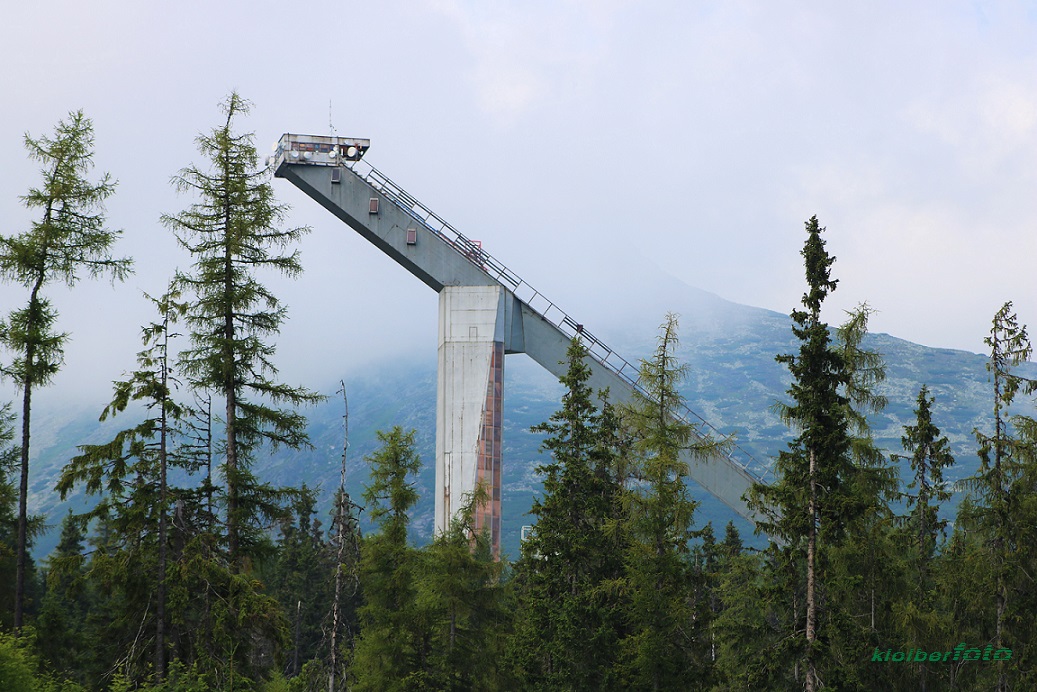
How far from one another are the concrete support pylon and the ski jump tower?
0.10ft

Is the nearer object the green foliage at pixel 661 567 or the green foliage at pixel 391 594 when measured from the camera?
the green foliage at pixel 661 567

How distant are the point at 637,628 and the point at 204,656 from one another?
9930 millimetres

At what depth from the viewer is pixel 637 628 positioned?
25.8 meters

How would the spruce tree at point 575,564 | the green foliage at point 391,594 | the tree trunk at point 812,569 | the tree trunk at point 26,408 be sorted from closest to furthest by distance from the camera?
the tree trunk at point 812,569, the tree trunk at point 26,408, the spruce tree at point 575,564, the green foliage at point 391,594

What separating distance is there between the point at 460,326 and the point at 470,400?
8.07 ft

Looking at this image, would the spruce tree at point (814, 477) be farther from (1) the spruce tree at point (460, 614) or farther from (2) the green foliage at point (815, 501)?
(1) the spruce tree at point (460, 614)

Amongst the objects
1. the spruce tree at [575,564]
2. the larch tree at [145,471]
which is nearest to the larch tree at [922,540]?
the spruce tree at [575,564]

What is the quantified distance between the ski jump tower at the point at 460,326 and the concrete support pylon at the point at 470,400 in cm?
3

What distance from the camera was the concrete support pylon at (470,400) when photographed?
34469 millimetres

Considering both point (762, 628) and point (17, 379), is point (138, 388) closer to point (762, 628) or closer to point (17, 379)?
point (17, 379)

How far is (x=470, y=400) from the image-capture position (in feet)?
115

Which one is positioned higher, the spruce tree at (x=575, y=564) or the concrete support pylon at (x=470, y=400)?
the concrete support pylon at (x=470, y=400)

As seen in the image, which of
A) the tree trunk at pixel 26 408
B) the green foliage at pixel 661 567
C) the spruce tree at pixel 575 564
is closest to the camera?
the tree trunk at pixel 26 408

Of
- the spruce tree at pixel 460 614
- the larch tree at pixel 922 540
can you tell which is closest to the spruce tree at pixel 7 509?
the spruce tree at pixel 460 614
